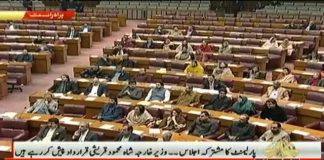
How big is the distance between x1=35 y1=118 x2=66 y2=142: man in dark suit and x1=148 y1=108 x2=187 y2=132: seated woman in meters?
1.60

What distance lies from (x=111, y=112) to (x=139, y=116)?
22.7 inches

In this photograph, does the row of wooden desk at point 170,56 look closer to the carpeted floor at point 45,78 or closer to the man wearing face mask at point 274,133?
the carpeted floor at point 45,78

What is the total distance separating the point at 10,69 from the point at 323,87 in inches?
280

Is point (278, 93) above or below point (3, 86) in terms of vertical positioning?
above

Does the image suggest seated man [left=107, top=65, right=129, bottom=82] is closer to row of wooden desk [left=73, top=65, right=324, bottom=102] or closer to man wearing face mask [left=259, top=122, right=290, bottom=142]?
row of wooden desk [left=73, top=65, right=324, bottom=102]

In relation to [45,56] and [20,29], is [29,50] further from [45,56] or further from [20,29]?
[20,29]

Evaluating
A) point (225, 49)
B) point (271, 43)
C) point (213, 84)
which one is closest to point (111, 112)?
point (213, 84)

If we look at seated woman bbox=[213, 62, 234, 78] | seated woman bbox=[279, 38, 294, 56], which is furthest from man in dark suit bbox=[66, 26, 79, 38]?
seated woman bbox=[213, 62, 234, 78]

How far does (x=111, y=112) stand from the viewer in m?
9.02

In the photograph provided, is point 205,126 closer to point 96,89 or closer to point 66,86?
point 96,89

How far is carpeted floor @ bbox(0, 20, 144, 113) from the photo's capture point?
11.4m

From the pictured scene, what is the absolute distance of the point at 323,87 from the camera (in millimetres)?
9961

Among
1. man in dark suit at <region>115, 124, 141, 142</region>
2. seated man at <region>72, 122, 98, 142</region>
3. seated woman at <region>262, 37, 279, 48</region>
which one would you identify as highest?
seated woman at <region>262, 37, 279, 48</region>

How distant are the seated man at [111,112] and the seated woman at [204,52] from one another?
171 inches
